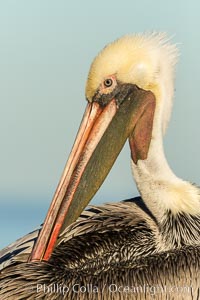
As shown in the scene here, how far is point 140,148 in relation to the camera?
65.9 ft

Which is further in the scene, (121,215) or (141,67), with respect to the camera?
(121,215)

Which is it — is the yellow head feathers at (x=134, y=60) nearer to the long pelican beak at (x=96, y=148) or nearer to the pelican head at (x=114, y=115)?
the pelican head at (x=114, y=115)

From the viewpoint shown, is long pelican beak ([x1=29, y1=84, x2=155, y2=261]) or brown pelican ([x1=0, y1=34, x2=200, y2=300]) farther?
long pelican beak ([x1=29, y1=84, x2=155, y2=261])

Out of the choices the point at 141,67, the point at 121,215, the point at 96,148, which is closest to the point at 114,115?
the point at 96,148

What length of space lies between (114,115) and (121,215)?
727mm

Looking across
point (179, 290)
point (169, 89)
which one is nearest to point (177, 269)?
point (179, 290)

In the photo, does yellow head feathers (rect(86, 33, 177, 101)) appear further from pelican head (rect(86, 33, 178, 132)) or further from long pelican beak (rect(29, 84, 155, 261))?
long pelican beak (rect(29, 84, 155, 261))

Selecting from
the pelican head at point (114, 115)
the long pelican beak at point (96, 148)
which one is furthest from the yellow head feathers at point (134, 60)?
the long pelican beak at point (96, 148)

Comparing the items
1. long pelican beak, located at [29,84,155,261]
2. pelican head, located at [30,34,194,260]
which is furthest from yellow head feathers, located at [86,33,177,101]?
long pelican beak, located at [29,84,155,261]

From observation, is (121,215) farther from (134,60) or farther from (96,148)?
(134,60)

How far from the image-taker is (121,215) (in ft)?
66.1

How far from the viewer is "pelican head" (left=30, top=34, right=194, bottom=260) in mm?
19969

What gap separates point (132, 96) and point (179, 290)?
4.90 feet

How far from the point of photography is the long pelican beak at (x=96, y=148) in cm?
1997
